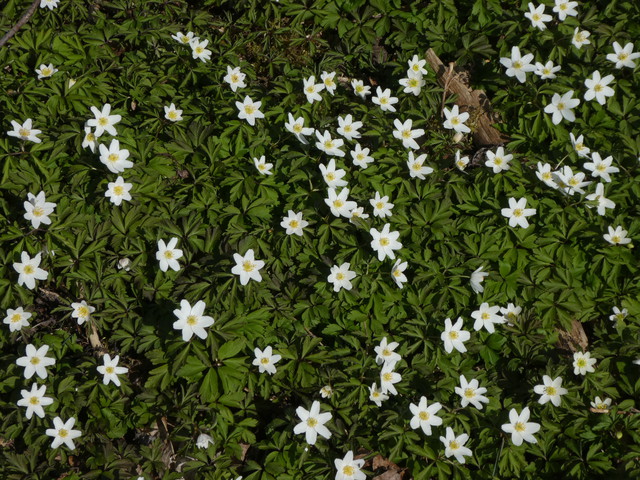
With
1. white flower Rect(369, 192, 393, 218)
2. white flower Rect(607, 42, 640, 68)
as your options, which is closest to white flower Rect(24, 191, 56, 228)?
white flower Rect(369, 192, 393, 218)

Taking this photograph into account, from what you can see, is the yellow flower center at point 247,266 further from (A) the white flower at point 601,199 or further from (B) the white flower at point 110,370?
(A) the white flower at point 601,199

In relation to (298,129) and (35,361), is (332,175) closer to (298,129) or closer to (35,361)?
(298,129)

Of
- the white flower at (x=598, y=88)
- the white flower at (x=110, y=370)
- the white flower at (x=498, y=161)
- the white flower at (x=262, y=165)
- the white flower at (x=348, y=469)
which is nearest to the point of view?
the white flower at (x=348, y=469)

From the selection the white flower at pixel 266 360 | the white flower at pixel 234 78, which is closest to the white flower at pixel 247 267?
the white flower at pixel 266 360

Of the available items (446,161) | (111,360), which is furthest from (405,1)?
(111,360)

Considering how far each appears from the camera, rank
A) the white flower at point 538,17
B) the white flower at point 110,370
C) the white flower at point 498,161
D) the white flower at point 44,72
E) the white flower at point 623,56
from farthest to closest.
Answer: the white flower at point 538,17 < the white flower at point 623,56 < the white flower at point 44,72 < the white flower at point 498,161 < the white flower at point 110,370

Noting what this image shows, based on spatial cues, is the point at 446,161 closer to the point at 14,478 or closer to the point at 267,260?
the point at 267,260

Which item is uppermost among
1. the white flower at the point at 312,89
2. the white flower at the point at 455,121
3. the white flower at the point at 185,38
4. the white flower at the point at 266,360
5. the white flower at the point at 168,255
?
the white flower at the point at 185,38
